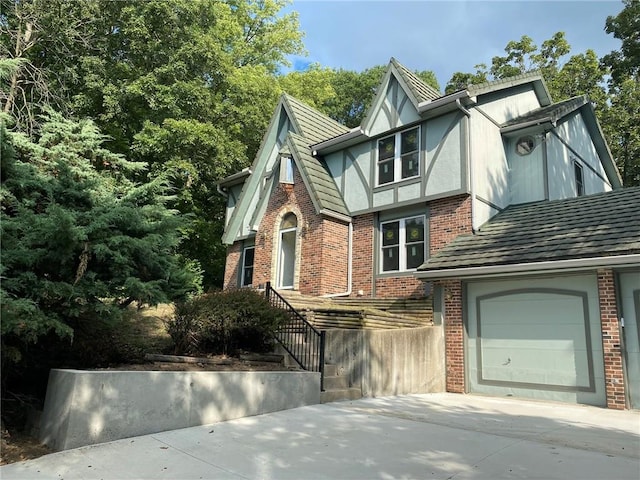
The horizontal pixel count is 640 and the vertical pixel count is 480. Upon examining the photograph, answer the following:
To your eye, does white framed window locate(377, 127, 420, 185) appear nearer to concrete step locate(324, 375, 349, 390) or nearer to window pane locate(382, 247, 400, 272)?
window pane locate(382, 247, 400, 272)

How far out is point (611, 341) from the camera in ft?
27.8

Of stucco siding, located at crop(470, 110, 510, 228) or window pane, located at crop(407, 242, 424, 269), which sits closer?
stucco siding, located at crop(470, 110, 510, 228)

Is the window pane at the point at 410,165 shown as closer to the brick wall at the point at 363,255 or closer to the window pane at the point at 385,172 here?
the window pane at the point at 385,172

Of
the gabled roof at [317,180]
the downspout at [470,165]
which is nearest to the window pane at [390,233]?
the gabled roof at [317,180]

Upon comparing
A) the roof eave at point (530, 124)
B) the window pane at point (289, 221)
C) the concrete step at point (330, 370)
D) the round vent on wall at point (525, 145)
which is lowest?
the concrete step at point (330, 370)

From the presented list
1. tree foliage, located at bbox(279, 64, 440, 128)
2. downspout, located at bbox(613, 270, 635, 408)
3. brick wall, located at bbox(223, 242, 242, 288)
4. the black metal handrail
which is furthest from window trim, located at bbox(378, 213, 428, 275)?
tree foliage, located at bbox(279, 64, 440, 128)

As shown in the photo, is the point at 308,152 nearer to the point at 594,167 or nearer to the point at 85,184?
the point at 85,184

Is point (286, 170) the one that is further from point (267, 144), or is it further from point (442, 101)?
point (442, 101)

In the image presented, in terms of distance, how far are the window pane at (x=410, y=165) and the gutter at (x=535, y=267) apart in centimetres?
405

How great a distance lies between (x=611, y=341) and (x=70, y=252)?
9252 mm

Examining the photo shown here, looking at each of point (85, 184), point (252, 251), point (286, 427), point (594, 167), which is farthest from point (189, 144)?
point (594, 167)

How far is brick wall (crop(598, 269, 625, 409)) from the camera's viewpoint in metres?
8.28

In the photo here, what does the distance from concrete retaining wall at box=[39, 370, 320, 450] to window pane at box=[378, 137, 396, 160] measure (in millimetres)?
9248

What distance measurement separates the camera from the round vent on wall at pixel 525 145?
1399 cm
